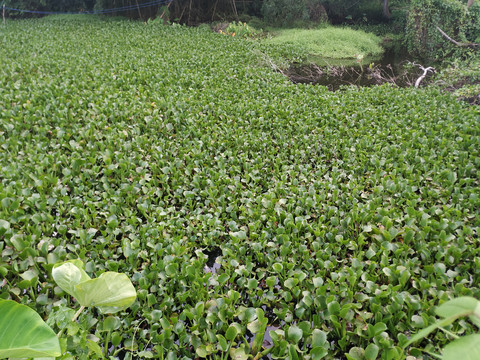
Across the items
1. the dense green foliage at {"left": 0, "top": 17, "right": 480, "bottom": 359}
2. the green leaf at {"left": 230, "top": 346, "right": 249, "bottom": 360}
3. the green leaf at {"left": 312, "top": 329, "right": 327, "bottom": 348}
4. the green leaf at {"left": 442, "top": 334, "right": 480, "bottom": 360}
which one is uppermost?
the green leaf at {"left": 442, "top": 334, "right": 480, "bottom": 360}

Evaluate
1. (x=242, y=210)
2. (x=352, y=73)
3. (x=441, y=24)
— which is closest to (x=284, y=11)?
(x=441, y=24)

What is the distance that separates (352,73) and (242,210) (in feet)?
27.9

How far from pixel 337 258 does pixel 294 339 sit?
3.12ft

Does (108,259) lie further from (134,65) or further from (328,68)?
(328,68)

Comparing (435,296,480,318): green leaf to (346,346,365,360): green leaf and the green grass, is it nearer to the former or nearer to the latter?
(346,346,365,360): green leaf

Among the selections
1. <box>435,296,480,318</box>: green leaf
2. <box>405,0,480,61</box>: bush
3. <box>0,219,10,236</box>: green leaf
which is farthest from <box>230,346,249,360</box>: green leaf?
<box>405,0,480,61</box>: bush

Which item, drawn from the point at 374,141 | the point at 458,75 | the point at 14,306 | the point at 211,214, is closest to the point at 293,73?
the point at 458,75

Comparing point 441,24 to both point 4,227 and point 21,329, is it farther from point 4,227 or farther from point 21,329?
point 21,329

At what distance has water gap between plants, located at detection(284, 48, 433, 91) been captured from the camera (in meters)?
9.26

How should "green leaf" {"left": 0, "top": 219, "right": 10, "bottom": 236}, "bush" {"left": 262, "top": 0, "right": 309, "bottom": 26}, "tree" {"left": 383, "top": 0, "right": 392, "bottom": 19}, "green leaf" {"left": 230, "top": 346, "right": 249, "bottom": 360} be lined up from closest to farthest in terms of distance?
"green leaf" {"left": 230, "top": 346, "right": 249, "bottom": 360}, "green leaf" {"left": 0, "top": 219, "right": 10, "bottom": 236}, "bush" {"left": 262, "top": 0, "right": 309, "bottom": 26}, "tree" {"left": 383, "top": 0, "right": 392, "bottom": 19}

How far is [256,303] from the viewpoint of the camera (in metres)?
2.33

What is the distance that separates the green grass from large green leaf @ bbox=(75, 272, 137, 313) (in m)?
11.4

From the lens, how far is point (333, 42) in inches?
504

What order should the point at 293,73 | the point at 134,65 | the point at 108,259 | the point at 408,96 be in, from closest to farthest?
the point at 108,259
the point at 408,96
the point at 134,65
the point at 293,73
